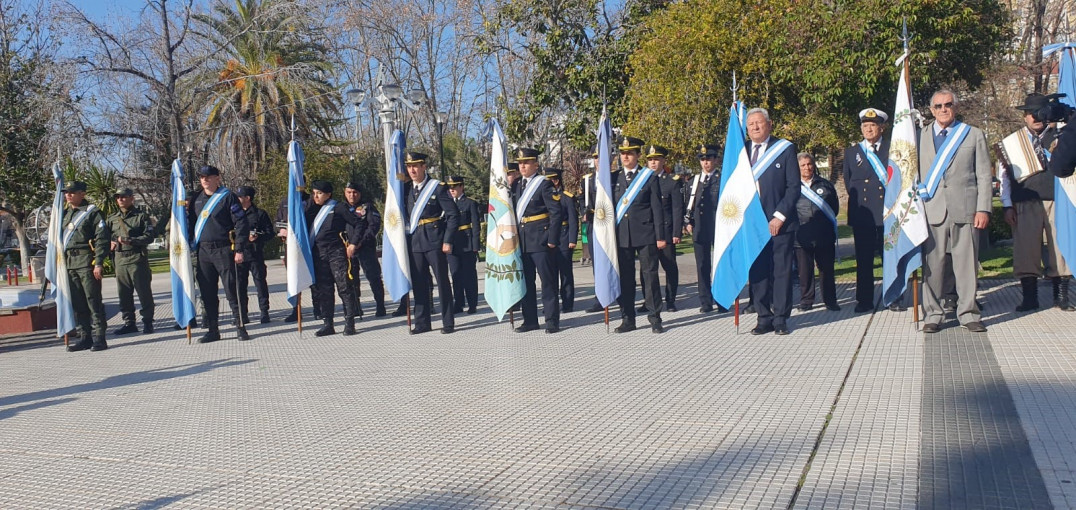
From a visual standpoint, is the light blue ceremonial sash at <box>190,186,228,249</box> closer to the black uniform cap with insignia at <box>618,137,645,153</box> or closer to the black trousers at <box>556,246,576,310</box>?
the black trousers at <box>556,246,576,310</box>

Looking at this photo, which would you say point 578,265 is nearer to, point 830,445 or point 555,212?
point 555,212

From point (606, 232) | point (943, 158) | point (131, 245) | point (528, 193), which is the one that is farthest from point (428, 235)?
point (943, 158)

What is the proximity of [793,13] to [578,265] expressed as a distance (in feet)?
20.7

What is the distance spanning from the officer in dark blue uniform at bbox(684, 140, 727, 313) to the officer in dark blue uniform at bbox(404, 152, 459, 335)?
9.09 ft

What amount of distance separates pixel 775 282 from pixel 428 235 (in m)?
3.65

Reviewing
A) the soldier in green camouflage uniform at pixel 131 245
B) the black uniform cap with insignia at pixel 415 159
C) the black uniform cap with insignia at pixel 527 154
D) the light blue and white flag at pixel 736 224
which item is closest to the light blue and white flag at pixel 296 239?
the black uniform cap with insignia at pixel 415 159

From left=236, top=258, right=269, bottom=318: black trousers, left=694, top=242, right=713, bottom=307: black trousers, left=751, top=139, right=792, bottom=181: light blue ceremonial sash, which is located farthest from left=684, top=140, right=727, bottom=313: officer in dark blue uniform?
left=236, top=258, right=269, bottom=318: black trousers

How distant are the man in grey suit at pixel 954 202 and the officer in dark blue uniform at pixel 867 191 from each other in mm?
1345

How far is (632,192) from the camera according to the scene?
904cm

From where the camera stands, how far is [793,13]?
15906mm

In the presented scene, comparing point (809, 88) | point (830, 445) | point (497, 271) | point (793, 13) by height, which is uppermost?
point (793, 13)

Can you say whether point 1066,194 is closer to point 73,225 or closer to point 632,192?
point 632,192

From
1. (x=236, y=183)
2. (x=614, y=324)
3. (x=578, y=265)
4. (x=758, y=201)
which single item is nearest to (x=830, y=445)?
(x=758, y=201)

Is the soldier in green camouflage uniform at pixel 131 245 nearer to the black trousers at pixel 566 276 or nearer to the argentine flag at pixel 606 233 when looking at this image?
the black trousers at pixel 566 276
